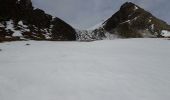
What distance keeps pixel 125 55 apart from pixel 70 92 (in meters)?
7.73

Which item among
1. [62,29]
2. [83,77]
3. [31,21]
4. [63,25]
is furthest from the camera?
[63,25]

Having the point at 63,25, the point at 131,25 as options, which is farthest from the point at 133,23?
the point at 63,25

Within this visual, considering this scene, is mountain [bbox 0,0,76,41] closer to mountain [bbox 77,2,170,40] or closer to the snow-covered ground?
mountain [bbox 77,2,170,40]

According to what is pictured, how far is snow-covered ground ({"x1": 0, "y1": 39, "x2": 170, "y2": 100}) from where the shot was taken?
31.8ft

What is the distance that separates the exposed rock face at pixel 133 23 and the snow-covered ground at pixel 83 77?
120m

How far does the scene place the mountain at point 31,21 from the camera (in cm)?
9456

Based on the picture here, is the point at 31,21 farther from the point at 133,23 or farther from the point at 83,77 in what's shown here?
the point at 83,77

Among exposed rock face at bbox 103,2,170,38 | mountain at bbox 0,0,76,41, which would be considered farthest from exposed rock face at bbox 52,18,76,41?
exposed rock face at bbox 103,2,170,38

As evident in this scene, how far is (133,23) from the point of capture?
14750cm

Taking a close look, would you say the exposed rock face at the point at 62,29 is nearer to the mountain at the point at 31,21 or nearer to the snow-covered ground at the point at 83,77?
the mountain at the point at 31,21

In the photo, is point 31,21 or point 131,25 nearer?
point 31,21

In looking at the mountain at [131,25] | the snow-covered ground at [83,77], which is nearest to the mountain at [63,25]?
the mountain at [131,25]

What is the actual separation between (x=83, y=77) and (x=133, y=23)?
139783mm

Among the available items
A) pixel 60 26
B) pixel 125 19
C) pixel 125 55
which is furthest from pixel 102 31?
pixel 125 55
